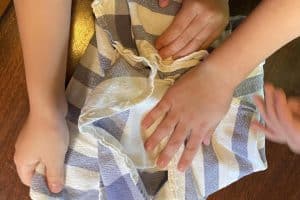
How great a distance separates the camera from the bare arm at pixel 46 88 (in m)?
0.67

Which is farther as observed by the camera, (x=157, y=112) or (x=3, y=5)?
(x=3, y=5)

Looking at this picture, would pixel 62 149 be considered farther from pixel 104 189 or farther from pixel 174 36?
pixel 174 36

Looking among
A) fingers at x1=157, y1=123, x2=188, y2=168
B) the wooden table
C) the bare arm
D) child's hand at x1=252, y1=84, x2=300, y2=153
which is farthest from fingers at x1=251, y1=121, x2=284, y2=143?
the wooden table

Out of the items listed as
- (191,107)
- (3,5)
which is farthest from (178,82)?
(3,5)

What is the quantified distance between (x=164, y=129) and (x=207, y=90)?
0.07 meters

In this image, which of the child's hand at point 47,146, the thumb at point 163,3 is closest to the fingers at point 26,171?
the child's hand at point 47,146

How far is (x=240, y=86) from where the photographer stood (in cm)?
71

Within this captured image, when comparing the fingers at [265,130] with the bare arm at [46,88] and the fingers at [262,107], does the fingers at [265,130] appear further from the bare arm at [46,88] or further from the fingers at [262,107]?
the bare arm at [46,88]

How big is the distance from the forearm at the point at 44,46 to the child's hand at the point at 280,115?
26 centimetres

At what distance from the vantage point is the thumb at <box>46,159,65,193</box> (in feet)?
2.31

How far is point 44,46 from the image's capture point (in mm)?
678

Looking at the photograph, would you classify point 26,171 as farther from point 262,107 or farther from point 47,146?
point 262,107

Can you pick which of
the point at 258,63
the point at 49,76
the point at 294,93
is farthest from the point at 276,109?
the point at 49,76

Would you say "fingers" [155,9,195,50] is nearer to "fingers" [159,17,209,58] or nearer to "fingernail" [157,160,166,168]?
"fingers" [159,17,209,58]
